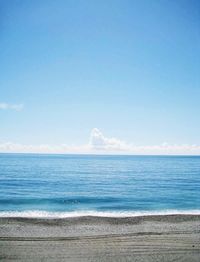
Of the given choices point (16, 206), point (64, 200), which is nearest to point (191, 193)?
point (64, 200)

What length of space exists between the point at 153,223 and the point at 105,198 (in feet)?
46.0

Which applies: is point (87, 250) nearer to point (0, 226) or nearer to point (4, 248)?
point (4, 248)

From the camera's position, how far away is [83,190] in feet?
123

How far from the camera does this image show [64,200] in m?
30.2

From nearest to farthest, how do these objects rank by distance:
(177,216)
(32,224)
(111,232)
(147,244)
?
(147,244) < (111,232) < (32,224) < (177,216)

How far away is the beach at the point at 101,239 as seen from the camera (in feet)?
38.6

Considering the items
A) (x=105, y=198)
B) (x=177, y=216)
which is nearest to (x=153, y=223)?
(x=177, y=216)

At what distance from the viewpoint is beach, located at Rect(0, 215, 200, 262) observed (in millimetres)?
11766

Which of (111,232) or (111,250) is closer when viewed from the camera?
(111,250)

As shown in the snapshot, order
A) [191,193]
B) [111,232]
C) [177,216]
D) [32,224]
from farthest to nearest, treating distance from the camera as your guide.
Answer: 1. [191,193]
2. [177,216]
3. [32,224]
4. [111,232]

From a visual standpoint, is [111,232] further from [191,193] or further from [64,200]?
[191,193]

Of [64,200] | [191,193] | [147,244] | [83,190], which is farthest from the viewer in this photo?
[83,190]

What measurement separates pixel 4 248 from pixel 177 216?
13.0m

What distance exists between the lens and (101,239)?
14320mm
